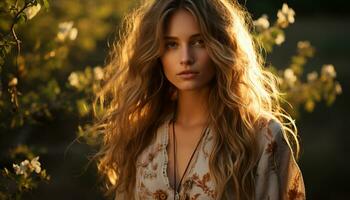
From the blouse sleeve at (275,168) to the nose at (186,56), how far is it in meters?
0.37

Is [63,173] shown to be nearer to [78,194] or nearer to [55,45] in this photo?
[78,194]

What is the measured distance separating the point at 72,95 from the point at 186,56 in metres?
1.51

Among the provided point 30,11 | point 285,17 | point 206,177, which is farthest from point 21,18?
point 285,17

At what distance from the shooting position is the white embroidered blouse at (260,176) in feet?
9.80

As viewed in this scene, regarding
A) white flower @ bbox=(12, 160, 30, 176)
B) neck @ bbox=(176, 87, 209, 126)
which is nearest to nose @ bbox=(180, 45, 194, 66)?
neck @ bbox=(176, 87, 209, 126)

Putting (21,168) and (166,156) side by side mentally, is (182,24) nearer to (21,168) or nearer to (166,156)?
(166,156)

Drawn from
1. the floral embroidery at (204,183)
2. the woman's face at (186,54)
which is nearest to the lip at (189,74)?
the woman's face at (186,54)

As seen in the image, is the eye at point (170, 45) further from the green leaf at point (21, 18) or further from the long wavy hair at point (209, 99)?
the green leaf at point (21, 18)

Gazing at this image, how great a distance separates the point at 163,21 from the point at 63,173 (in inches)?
204

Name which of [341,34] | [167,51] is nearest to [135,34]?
[167,51]

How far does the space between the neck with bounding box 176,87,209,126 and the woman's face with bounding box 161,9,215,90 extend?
90 mm

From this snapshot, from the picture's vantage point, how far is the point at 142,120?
3324mm

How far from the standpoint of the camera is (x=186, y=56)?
2.94m

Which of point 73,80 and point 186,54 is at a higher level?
point 186,54
